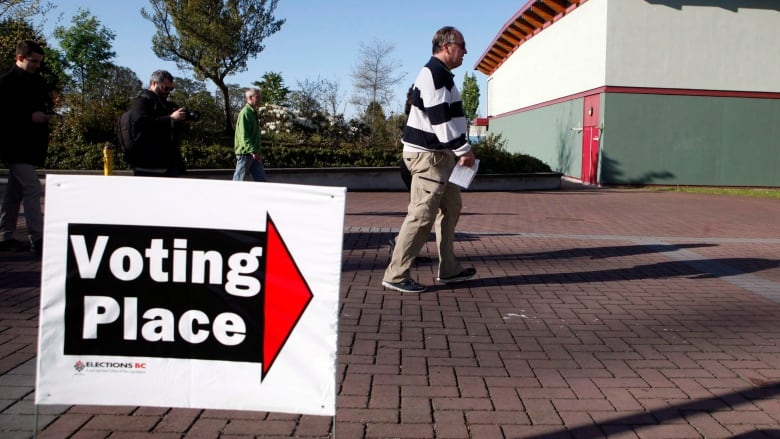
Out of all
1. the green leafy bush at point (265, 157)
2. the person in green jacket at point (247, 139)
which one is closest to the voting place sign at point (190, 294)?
the person in green jacket at point (247, 139)

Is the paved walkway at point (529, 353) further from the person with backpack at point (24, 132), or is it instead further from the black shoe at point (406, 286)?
the person with backpack at point (24, 132)

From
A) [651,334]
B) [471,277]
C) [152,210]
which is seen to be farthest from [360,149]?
[152,210]

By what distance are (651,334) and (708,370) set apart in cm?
74

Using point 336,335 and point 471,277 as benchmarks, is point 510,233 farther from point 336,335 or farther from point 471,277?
point 336,335

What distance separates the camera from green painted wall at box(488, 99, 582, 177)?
974 inches

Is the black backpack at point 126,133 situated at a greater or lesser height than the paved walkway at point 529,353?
greater

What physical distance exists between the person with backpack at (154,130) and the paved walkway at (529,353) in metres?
1.37

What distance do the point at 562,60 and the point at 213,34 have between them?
13.4 m

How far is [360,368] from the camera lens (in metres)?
3.82

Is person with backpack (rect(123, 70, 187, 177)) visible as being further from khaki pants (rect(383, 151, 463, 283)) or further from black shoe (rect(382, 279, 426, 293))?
black shoe (rect(382, 279, 426, 293))

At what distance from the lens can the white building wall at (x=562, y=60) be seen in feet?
71.7

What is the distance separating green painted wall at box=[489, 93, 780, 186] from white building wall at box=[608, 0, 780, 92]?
572mm

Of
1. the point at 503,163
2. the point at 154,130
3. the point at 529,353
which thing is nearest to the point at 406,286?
the point at 529,353

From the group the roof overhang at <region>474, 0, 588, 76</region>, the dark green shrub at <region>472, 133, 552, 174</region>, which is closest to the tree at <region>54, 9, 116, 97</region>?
the roof overhang at <region>474, 0, 588, 76</region>
